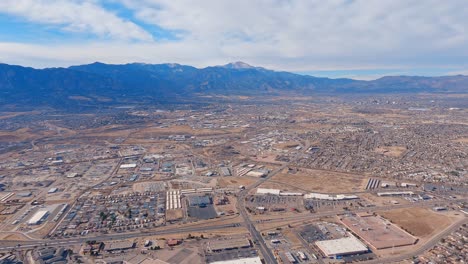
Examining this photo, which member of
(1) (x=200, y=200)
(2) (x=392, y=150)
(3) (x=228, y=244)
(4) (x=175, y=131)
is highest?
(2) (x=392, y=150)

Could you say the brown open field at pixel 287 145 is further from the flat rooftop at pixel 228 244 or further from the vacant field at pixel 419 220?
the flat rooftop at pixel 228 244

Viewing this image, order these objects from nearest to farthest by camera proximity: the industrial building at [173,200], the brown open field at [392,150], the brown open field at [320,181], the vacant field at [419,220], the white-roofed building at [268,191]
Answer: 1. the vacant field at [419,220]
2. the industrial building at [173,200]
3. the white-roofed building at [268,191]
4. the brown open field at [320,181]
5. the brown open field at [392,150]

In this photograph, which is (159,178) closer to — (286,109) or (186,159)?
(186,159)

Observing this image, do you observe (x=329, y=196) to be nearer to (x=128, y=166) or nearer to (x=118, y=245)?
(x=118, y=245)

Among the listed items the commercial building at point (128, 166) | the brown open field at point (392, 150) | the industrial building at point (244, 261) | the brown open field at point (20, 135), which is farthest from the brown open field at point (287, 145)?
the brown open field at point (20, 135)

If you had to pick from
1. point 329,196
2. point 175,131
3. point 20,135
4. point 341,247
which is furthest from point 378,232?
point 20,135

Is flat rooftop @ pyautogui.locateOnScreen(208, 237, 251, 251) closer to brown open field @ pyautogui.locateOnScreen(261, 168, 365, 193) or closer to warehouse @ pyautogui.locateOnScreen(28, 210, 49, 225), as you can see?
brown open field @ pyautogui.locateOnScreen(261, 168, 365, 193)
